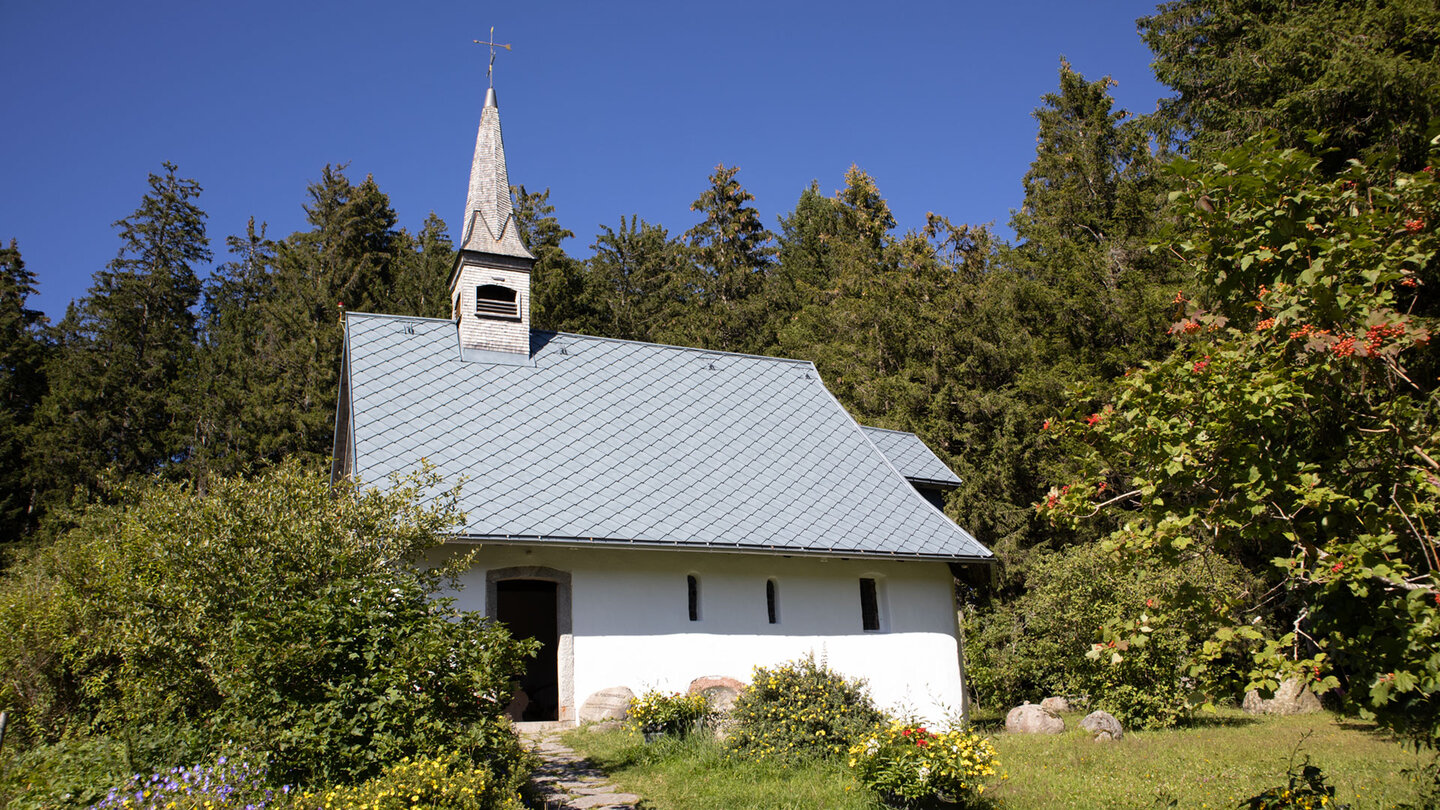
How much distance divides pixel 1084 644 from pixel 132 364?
32314 mm

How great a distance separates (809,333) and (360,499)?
2424cm

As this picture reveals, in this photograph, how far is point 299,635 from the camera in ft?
20.0

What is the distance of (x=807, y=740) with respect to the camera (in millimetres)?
8992

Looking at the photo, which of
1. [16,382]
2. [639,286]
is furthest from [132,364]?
[639,286]

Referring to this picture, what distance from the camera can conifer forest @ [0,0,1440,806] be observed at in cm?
440

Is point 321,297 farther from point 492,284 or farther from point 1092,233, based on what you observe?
point 1092,233

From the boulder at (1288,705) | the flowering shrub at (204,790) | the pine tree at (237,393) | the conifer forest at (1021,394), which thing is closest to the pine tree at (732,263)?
the conifer forest at (1021,394)

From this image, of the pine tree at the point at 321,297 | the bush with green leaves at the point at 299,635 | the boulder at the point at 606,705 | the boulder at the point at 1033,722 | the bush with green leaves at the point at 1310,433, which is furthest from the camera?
the pine tree at the point at 321,297

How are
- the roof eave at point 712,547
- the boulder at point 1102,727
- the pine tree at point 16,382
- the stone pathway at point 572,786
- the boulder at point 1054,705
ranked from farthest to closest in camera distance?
the pine tree at point 16,382 < the boulder at point 1054,705 < the boulder at point 1102,727 < the roof eave at point 712,547 < the stone pathway at point 572,786

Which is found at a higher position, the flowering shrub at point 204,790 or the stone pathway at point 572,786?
the flowering shrub at point 204,790

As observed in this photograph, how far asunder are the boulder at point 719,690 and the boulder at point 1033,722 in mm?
4627

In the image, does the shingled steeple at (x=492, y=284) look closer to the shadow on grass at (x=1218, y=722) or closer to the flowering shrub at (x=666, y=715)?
the flowering shrub at (x=666, y=715)

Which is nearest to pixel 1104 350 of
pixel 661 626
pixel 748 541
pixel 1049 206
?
pixel 1049 206

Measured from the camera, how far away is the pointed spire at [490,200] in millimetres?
16375
